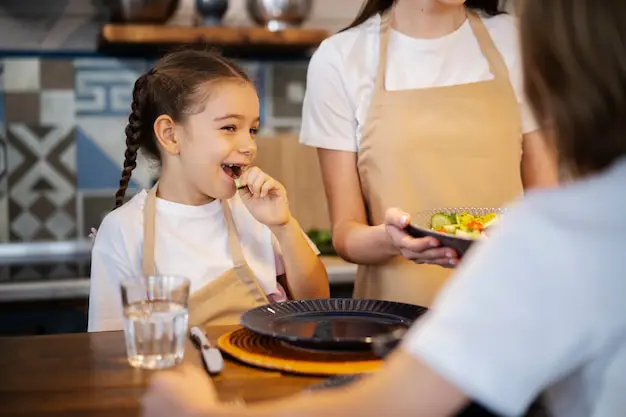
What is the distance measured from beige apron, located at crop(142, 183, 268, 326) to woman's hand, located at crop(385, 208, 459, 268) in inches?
14.0

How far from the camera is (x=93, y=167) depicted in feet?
10.0

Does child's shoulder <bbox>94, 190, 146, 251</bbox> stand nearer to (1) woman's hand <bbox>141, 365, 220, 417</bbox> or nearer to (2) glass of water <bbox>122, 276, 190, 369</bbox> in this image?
Answer: (2) glass of water <bbox>122, 276, 190, 369</bbox>

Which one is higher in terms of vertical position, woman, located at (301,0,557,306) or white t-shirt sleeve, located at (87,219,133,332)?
woman, located at (301,0,557,306)

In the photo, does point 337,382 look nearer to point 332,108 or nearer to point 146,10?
point 332,108

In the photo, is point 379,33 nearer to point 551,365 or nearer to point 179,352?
point 179,352

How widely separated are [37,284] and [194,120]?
0.98 m

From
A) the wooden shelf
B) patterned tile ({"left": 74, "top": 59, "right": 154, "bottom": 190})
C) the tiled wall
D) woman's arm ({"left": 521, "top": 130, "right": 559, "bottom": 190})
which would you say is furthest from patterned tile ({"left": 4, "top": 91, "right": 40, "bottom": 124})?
woman's arm ({"left": 521, "top": 130, "right": 559, "bottom": 190})

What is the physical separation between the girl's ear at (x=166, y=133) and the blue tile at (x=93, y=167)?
1.36m

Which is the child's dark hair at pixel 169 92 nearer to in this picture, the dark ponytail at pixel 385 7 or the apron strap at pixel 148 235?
the apron strap at pixel 148 235

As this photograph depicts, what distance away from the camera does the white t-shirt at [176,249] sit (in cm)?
157

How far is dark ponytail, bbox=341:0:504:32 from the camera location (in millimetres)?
1863

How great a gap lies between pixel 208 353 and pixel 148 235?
1.87 feet

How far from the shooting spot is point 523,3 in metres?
0.77

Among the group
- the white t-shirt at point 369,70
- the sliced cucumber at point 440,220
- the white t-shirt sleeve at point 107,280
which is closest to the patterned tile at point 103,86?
the white t-shirt at point 369,70
